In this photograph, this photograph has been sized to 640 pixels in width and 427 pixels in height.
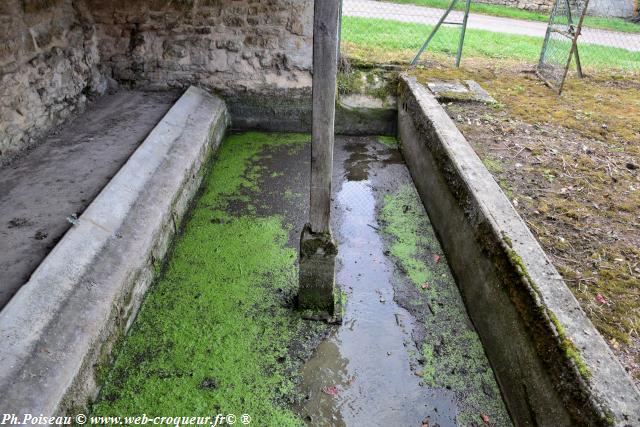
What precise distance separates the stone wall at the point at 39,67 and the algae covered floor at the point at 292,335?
4.98 ft

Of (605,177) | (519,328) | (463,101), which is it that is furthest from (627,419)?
(463,101)

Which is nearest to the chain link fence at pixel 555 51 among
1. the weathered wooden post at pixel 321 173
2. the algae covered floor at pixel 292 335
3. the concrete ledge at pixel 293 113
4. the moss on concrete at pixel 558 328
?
the concrete ledge at pixel 293 113

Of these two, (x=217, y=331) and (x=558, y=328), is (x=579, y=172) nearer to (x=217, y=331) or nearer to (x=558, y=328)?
(x=558, y=328)

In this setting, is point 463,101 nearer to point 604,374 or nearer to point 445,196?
point 445,196

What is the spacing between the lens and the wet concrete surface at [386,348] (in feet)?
8.04

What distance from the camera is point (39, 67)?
402cm

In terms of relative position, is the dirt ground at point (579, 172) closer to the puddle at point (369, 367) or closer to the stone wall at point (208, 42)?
the puddle at point (369, 367)

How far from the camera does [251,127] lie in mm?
5727

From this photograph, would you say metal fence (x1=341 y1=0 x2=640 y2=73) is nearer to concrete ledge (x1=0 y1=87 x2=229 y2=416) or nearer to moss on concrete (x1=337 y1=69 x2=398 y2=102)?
moss on concrete (x1=337 y1=69 x2=398 y2=102)

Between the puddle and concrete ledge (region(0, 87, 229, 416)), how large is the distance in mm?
1112

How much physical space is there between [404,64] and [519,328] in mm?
4798

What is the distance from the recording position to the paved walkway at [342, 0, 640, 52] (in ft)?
31.1

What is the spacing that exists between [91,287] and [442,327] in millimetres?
2099

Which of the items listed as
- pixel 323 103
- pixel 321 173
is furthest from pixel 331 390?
pixel 323 103
